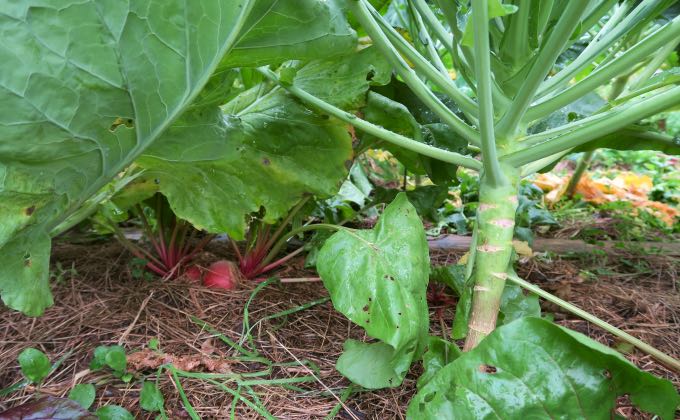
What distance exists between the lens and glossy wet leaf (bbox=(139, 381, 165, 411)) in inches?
34.6

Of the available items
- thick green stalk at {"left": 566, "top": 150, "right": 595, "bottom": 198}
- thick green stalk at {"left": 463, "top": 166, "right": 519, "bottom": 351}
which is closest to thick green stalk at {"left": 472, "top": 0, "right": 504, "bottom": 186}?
thick green stalk at {"left": 463, "top": 166, "right": 519, "bottom": 351}

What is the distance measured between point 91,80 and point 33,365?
0.54 metres

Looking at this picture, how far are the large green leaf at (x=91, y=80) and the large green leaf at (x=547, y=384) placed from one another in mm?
613

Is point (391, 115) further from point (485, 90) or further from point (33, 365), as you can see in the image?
point (33, 365)

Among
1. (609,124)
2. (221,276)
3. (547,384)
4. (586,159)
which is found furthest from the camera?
(586,159)

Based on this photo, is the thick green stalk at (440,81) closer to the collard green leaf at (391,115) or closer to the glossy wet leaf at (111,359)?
the collard green leaf at (391,115)

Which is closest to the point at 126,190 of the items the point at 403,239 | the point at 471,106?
the point at 403,239

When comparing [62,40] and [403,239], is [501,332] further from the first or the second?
[62,40]

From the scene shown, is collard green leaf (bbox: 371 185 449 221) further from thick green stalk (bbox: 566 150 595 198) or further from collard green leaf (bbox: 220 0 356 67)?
thick green stalk (bbox: 566 150 595 198)

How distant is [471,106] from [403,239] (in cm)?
31

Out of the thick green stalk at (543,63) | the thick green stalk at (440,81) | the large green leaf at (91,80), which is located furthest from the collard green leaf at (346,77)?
the thick green stalk at (543,63)

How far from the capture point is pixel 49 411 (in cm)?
77

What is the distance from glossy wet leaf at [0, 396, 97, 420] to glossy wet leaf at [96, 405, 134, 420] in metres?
0.05

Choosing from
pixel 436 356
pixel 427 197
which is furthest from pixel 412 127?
pixel 436 356
